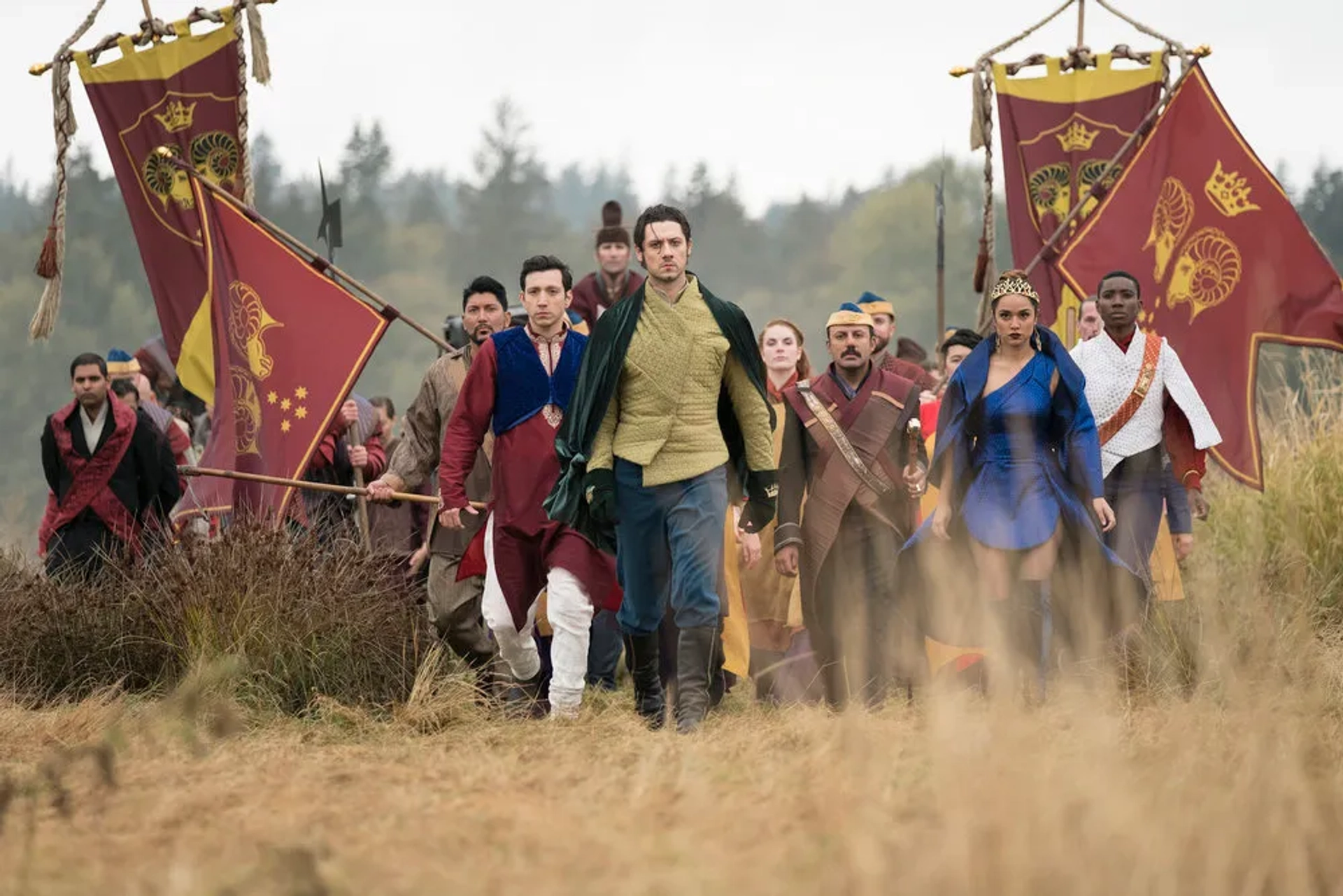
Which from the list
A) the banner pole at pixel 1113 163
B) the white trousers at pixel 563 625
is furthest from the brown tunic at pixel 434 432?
the banner pole at pixel 1113 163

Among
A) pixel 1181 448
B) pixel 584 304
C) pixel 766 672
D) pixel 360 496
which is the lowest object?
pixel 766 672

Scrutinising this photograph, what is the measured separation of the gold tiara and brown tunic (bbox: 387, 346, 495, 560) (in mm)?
2407

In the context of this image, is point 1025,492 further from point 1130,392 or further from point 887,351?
point 887,351

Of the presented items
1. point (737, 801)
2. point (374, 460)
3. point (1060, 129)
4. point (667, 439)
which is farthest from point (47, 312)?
point (737, 801)

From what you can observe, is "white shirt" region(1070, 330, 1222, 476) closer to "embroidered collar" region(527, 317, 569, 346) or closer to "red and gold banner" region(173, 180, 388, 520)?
"embroidered collar" region(527, 317, 569, 346)

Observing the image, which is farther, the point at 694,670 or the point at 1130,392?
the point at 1130,392

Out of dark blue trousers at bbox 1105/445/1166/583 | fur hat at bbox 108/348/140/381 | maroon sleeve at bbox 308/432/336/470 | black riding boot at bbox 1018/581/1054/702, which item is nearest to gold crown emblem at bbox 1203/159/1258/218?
dark blue trousers at bbox 1105/445/1166/583

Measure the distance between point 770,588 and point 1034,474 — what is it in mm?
2584

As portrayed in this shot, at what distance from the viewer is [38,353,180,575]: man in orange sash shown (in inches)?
410

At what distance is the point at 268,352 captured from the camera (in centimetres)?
1071

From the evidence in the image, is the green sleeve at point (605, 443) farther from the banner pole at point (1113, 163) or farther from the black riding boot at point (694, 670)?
the banner pole at point (1113, 163)

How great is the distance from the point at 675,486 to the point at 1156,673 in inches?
85.7

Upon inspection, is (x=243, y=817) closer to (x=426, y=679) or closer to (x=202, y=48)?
(x=426, y=679)

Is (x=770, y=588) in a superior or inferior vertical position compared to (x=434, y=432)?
inferior
